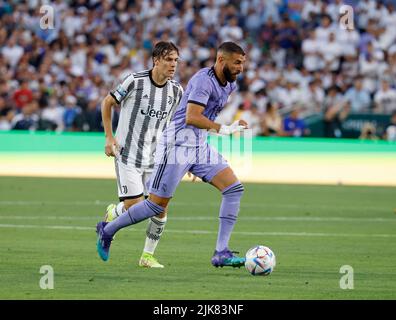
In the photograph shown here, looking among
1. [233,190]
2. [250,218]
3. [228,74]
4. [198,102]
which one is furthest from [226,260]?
[250,218]

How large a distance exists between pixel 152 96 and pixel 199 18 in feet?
66.6

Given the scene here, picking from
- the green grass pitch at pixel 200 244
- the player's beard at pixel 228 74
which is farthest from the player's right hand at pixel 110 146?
the player's beard at pixel 228 74

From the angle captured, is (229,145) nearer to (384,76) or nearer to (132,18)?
(384,76)

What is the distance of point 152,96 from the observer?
39.5 ft

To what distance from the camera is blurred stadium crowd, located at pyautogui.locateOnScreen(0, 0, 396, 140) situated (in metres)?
27.3

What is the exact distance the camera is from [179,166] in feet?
36.6

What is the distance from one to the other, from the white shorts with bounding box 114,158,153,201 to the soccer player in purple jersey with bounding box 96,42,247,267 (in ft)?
2.71

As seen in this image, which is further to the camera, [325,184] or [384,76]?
[384,76]

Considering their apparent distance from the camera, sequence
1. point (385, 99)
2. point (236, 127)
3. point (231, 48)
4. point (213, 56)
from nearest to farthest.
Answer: point (236, 127) < point (231, 48) < point (385, 99) < point (213, 56)

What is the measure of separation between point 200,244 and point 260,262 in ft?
9.86

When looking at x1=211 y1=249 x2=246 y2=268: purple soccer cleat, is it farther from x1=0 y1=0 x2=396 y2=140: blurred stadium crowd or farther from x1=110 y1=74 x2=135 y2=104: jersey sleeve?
x1=0 y1=0 x2=396 y2=140: blurred stadium crowd

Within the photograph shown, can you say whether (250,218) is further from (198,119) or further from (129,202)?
(198,119)

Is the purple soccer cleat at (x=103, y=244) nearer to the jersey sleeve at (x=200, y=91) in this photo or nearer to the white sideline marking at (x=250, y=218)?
the jersey sleeve at (x=200, y=91)
